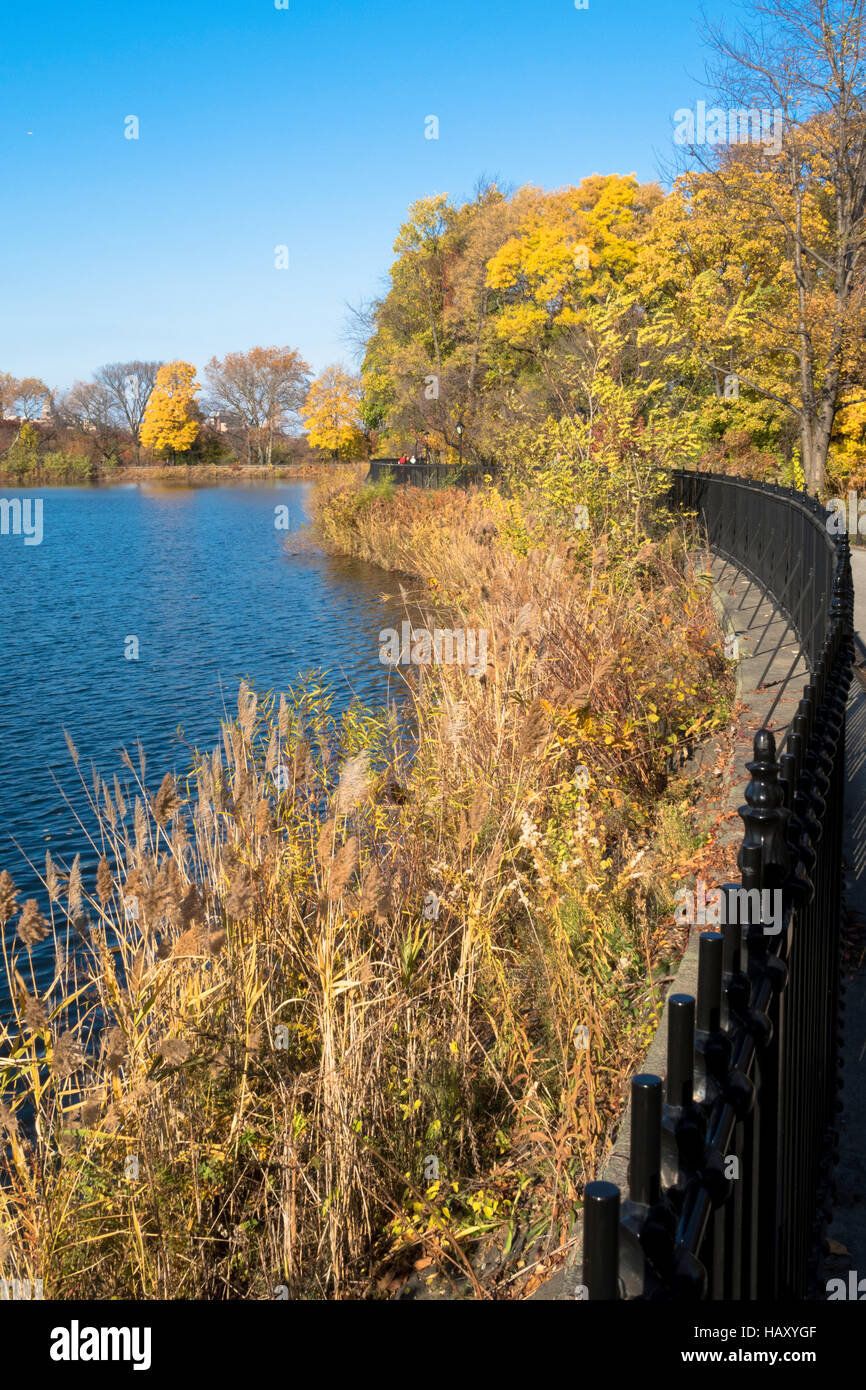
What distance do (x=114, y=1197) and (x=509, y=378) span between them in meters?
38.5

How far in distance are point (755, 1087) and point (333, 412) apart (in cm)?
7946

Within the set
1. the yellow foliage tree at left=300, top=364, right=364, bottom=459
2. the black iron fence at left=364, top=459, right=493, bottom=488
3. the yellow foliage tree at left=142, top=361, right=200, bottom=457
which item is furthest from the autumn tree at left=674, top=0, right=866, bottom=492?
the yellow foliage tree at left=142, top=361, right=200, bottom=457

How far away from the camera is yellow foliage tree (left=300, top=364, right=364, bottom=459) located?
77000 millimetres

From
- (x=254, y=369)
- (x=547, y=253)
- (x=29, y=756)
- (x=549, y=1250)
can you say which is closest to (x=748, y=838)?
(x=549, y=1250)

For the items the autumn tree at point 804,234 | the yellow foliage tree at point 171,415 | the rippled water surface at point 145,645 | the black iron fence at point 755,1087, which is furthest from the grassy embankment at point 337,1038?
the yellow foliage tree at point 171,415

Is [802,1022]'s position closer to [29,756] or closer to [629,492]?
[629,492]

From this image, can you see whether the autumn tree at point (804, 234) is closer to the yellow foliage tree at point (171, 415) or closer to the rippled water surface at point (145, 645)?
the rippled water surface at point (145, 645)

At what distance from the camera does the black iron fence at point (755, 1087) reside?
48.2 inches

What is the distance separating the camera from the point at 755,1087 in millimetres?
1747

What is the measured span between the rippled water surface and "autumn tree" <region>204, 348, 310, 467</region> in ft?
206

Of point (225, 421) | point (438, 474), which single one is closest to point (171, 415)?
point (225, 421)

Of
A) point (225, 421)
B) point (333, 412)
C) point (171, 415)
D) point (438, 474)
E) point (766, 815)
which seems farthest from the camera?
point (225, 421)

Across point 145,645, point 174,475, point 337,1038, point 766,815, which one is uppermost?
point 174,475

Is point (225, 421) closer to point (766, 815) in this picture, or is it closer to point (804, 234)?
point (804, 234)
